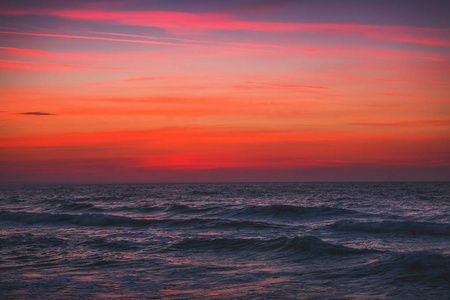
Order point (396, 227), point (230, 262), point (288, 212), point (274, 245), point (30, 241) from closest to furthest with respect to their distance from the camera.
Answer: point (230, 262) → point (274, 245) → point (30, 241) → point (396, 227) → point (288, 212)

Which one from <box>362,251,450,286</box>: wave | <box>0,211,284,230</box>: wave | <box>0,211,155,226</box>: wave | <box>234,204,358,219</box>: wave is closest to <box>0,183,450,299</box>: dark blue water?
<box>362,251,450,286</box>: wave

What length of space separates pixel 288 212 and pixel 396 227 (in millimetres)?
10761

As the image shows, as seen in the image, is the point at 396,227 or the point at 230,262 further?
the point at 396,227

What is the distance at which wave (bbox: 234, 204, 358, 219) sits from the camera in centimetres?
3058

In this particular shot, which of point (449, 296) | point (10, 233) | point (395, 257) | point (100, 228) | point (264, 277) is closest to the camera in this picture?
point (449, 296)

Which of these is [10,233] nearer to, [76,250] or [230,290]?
[76,250]

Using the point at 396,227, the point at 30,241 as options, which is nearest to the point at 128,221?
the point at 30,241

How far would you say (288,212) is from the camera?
32094mm

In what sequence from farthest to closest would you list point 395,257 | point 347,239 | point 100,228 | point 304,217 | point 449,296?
point 304,217, point 100,228, point 347,239, point 395,257, point 449,296

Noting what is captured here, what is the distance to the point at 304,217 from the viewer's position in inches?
1174

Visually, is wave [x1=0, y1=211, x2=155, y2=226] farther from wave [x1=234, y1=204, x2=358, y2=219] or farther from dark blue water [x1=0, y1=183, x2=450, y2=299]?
wave [x1=234, y1=204, x2=358, y2=219]

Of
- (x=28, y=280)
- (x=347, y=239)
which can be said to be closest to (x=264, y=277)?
(x=28, y=280)

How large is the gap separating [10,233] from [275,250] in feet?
48.2

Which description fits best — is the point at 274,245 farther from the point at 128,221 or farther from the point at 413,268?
the point at 128,221
